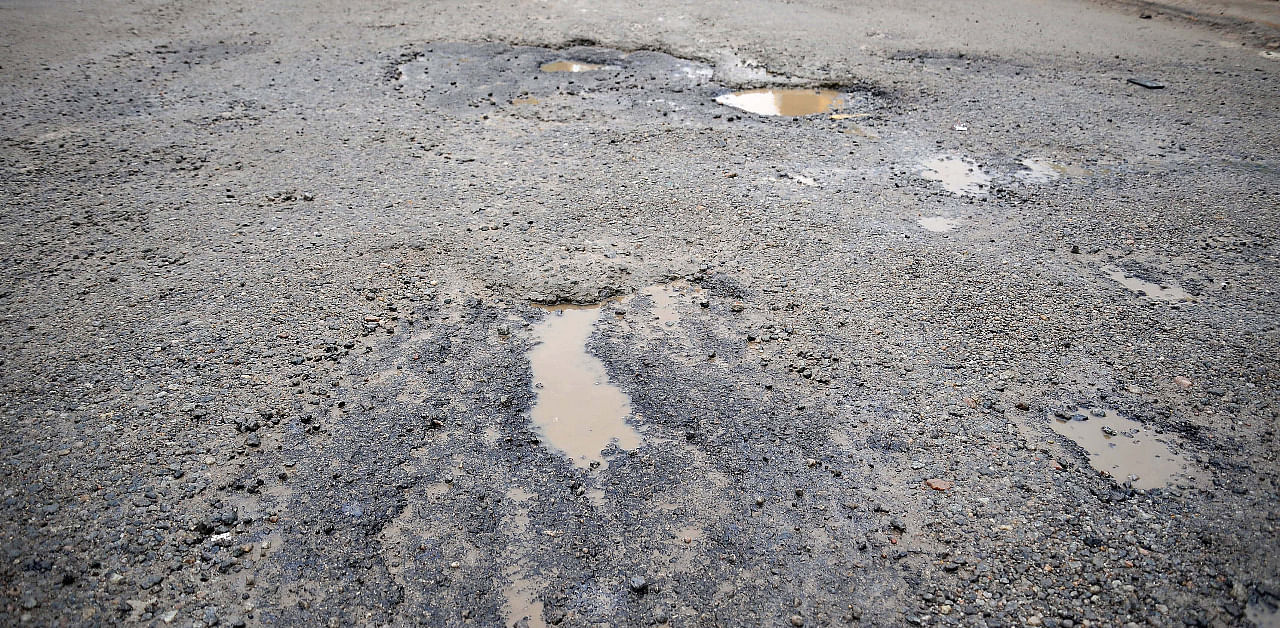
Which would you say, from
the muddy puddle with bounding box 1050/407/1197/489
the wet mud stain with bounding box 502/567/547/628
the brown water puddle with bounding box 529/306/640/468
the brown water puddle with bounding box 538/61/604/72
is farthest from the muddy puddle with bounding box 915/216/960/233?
the brown water puddle with bounding box 538/61/604/72

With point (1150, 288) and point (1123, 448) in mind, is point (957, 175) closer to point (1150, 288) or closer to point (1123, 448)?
point (1150, 288)

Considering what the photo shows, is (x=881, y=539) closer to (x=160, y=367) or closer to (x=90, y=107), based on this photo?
(x=160, y=367)

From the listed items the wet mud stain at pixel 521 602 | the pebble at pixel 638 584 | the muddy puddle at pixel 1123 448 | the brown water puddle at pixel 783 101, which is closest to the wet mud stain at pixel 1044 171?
the brown water puddle at pixel 783 101

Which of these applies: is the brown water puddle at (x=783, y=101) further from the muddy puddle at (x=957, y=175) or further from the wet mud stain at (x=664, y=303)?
the wet mud stain at (x=664, y=303)

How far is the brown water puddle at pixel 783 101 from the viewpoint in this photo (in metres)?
7.02

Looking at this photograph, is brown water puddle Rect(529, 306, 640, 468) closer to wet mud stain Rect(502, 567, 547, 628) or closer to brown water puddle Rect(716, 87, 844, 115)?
wet mud stain Rect(502, 567, 547, 628)

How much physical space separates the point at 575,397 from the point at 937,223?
297cm

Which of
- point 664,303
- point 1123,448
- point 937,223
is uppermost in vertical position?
point 937,223

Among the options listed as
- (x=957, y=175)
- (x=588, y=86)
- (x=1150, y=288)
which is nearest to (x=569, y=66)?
(x=588, y=86)

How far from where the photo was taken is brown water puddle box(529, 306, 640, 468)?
3365 mm

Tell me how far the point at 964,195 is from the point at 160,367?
522 centimetres

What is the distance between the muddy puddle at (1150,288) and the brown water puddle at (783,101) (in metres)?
3.18

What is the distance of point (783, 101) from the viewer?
7215 mm

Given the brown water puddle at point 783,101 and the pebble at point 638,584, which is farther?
the brown water puddle at point 783,101
